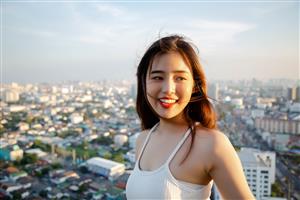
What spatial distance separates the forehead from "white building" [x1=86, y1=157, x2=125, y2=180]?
16.2 feet

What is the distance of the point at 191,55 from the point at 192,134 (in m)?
0.10

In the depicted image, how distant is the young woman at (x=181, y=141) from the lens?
0.30 m

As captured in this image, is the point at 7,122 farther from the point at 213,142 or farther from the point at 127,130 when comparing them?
the point at 213,142

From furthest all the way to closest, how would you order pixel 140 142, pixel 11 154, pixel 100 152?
pixel 100 152, pixel 11 154, pixel 140 142

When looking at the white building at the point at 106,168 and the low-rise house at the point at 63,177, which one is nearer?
the low-rise house at the point at 63,177

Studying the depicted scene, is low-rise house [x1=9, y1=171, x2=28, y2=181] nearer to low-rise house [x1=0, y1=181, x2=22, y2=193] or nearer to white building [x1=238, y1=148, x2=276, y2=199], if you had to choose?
low-rise house [x1=0, y1=181, x2=22, y2=193]

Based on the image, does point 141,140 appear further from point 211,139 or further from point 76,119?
point 76,119

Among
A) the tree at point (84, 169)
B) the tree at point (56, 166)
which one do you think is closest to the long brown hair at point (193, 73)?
the tree at point (84, 169)

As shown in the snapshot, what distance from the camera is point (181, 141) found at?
1.13ft

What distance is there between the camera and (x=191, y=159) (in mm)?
319

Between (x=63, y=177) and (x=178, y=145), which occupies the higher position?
(x=178, y=145)

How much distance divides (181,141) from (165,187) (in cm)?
6

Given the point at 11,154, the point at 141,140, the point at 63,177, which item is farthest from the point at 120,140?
the point at 141,140

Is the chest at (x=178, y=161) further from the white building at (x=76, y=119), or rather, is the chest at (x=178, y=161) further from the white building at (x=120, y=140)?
the white building at (x=76, y=119)
